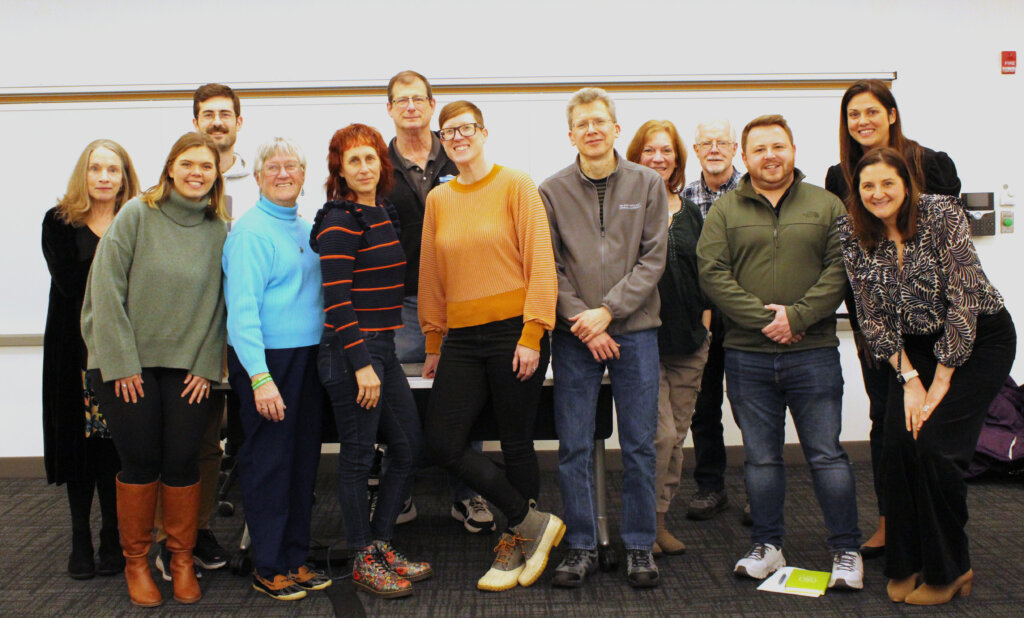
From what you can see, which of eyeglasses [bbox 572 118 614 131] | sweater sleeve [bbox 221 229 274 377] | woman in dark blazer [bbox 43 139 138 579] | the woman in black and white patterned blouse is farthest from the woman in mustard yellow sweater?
woman in dark blazer [bbox 43 139 138 579]

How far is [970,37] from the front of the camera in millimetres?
3896

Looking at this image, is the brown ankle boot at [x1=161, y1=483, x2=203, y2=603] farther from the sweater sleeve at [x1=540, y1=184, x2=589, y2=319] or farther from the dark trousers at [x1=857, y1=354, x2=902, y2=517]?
the dark trousers at [x1=857, y1=354, x2=902, y2=517]

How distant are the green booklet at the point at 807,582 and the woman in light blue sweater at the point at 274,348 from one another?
1.51 metres

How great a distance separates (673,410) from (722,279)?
57 centimetres

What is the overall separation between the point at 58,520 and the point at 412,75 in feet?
7.68

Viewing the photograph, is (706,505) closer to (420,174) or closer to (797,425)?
(797,425)

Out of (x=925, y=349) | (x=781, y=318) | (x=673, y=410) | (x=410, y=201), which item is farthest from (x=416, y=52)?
(x=925, y=349)

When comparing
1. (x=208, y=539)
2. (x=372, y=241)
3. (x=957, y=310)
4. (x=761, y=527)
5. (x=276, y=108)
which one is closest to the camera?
(x=957, y=310)

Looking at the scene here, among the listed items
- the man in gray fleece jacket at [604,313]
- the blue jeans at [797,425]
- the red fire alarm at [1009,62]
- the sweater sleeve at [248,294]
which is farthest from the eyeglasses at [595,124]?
the red fire alarm at [1009,62]

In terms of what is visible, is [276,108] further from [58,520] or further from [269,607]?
[269,607]

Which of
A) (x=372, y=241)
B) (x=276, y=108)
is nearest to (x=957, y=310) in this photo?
(x=372, y=241)

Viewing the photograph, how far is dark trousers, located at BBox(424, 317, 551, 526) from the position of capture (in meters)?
2.38

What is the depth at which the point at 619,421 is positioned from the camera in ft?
8.17

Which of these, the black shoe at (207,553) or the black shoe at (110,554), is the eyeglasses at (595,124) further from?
the black shoe at (110,554)
